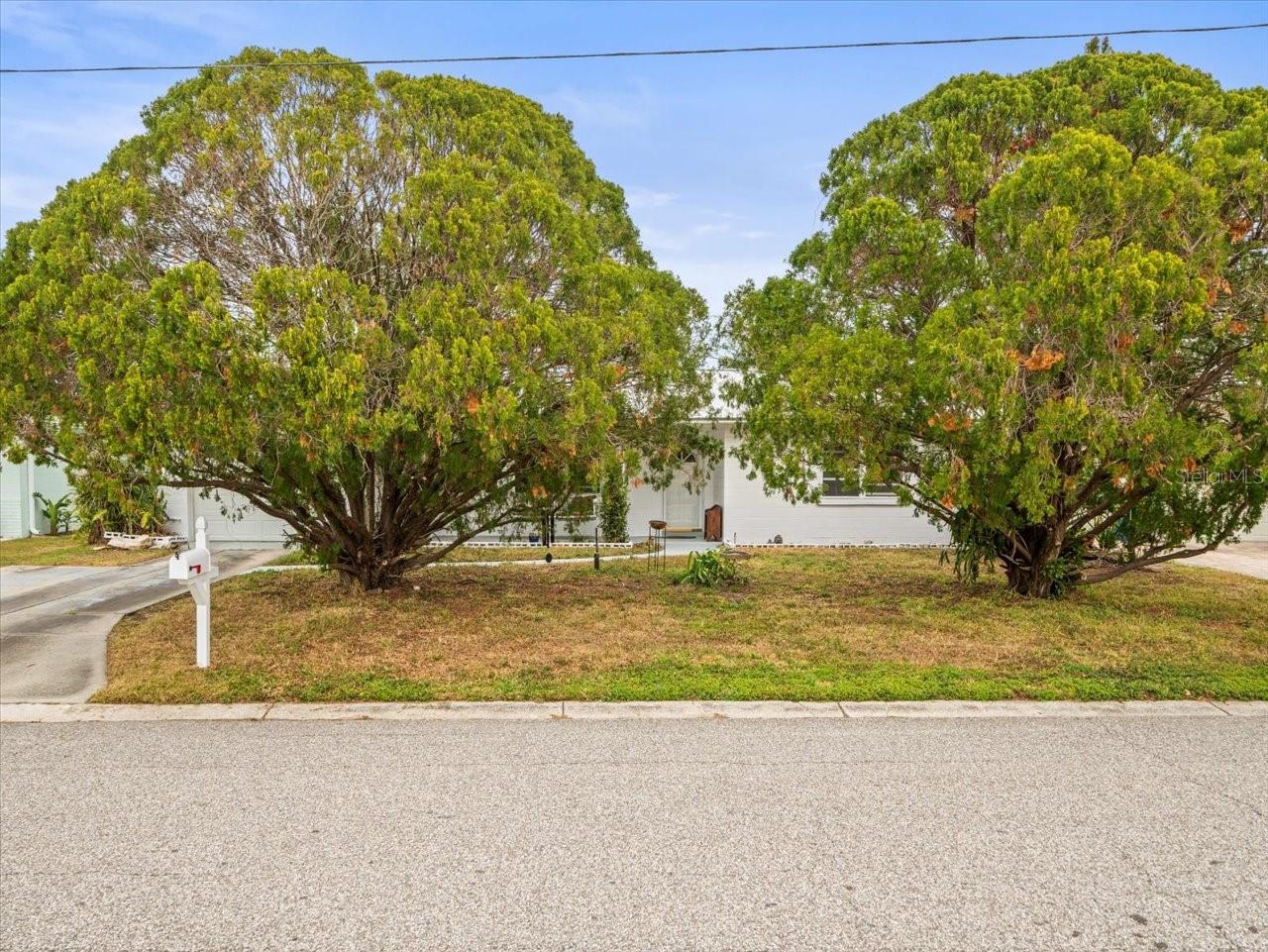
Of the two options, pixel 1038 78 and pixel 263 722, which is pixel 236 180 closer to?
pixel 263 722

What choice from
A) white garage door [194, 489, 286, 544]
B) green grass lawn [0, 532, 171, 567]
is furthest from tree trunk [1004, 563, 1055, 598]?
white garage door [194, 489, 286, 544]

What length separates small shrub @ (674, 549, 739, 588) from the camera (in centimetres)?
1124

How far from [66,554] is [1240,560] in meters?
20.4

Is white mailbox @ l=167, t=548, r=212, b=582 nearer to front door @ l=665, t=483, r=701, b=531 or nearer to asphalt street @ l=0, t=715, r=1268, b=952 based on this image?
asphalt street @ l=0, t=715, r=1268, b=952

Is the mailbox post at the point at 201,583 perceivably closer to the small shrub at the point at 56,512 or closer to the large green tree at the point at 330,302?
the large green tree at the point at 330,302

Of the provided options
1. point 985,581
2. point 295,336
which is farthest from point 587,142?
point 985,581

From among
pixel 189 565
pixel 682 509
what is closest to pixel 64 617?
pixel 189 565

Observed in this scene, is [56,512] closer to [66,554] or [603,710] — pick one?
[66,554]

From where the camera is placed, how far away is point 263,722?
18.4ft

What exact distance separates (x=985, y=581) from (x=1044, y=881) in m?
8.66

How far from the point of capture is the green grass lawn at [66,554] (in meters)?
14.1

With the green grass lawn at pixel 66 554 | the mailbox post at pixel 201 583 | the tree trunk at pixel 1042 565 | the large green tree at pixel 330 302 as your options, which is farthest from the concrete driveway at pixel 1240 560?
the green grass lawn at pixel 66 554

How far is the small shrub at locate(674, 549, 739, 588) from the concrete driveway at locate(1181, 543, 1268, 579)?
7036mm

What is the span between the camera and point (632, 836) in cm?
383
